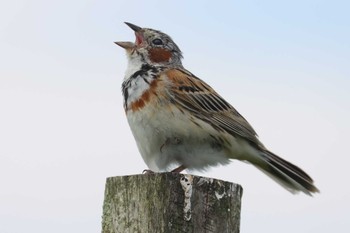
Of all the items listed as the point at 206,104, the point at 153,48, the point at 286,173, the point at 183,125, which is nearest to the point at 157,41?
the point at 153,48

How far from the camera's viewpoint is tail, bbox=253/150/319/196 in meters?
6.84

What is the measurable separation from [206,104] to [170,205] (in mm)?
3335

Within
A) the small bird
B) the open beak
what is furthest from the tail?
the open beak

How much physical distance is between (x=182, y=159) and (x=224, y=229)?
266 centimetres

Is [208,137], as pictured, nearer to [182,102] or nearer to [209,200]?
[182,102]

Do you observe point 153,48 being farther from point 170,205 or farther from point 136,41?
point 170,205

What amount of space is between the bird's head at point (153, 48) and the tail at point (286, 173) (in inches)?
58.6

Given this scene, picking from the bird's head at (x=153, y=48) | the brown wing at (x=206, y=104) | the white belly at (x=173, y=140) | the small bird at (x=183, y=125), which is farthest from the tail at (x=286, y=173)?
the bird's head at (x=153, y=48)

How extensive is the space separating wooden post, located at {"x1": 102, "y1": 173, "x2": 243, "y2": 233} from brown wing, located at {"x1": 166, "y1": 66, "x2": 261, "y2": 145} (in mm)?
2740

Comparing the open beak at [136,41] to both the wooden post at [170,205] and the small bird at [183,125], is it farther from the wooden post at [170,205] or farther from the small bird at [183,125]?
the wooden post at [170,205]

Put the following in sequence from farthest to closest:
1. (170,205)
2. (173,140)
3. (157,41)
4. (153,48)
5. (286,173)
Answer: (157,41) < (153,48) < (286,173) < (173,140) < (170,205)

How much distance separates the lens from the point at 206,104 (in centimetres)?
746

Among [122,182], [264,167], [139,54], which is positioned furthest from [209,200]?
[139,54]

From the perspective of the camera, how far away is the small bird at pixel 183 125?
22.3 feet
